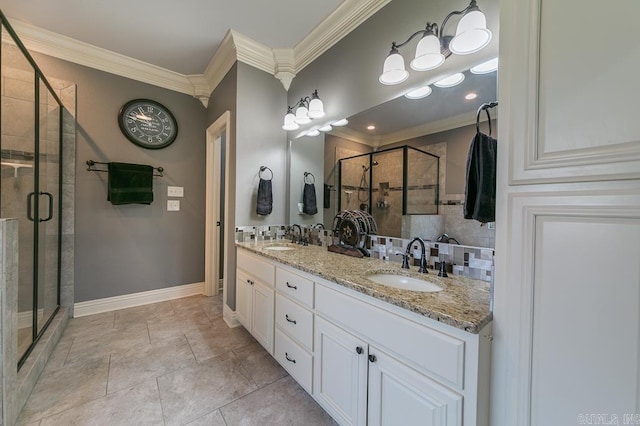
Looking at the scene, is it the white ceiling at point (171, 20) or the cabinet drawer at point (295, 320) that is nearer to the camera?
the cabinet drawer at point (295, 320)

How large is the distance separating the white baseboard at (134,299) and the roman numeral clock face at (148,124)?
5.75ft

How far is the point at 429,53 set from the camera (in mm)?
1313

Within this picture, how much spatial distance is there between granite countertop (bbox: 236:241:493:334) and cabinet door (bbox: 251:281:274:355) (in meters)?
0.31

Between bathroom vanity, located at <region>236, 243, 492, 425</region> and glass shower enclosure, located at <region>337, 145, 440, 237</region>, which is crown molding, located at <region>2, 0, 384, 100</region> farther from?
bathroom vanity, located at <region>236, 243, 492, 425</region>

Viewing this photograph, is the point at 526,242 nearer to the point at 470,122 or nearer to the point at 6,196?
the point at 470,122

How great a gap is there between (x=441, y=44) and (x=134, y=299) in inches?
147

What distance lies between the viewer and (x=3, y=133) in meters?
1.53

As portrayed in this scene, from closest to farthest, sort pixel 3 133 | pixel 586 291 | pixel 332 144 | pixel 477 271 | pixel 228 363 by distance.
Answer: pixel 586 291, pixel 477 271, pixel 3 133, pixel 228 363, pixel 332 144

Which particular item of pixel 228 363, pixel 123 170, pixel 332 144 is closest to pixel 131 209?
pixel 123 170

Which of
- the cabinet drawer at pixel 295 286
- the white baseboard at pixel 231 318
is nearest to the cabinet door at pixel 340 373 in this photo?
the cabinet drawer at pixel 295 286

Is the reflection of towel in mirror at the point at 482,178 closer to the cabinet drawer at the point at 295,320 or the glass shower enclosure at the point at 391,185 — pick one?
the glass shower enclosure at the point at 391,185

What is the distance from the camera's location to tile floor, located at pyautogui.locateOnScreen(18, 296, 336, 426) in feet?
4.44

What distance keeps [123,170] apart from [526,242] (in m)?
3.41

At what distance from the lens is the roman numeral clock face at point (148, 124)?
108 inches
